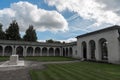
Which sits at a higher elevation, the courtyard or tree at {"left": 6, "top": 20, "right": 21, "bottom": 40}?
tree at {"left": 6, "top": 20, "right": 21, "bottom": 40}

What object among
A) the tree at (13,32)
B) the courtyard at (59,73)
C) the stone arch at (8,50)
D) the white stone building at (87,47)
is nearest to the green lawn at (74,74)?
the courtyard at (59,73)

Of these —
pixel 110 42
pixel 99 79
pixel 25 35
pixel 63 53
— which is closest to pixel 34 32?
pixel 25 35

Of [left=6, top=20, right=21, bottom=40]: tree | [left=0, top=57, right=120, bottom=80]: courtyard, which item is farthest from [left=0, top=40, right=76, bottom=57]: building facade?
[left=0, top=57, right=120, bottom=80]: courtyard

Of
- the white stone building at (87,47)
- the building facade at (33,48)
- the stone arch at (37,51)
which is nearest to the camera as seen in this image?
the white stone building at (87,47)

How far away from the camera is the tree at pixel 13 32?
4762cm

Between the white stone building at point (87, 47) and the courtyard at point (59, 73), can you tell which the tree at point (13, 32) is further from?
the courtyard at point (59, 73)

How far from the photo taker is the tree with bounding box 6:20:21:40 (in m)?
47.6

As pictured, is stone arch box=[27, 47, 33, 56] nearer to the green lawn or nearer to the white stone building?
the white stone building

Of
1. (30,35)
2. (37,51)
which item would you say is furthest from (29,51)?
(30,35)

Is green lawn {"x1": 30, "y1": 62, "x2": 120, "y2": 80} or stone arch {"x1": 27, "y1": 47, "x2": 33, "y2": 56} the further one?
stone arch {"x1": 27, "y1": 47, "x2": 33, "y2": 56}

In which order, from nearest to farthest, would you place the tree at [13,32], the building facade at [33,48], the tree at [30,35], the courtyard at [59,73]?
the courtyard at [59,73] < the building facade at [33,48] < the tree at [13,32] < the tree at [30,35]

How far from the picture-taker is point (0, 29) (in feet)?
155

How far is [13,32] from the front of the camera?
157ft

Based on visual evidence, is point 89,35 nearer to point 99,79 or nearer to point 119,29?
point 119,29
